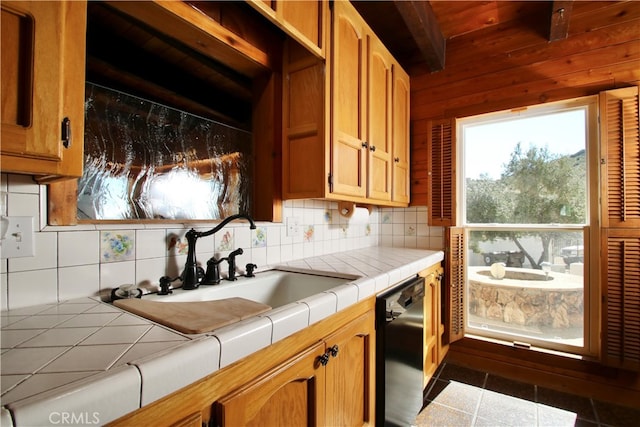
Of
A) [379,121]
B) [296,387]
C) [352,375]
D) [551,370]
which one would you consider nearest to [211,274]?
[296,387]

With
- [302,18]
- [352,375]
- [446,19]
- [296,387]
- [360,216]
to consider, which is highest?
[446,19]

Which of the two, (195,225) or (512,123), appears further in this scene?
(512,123)

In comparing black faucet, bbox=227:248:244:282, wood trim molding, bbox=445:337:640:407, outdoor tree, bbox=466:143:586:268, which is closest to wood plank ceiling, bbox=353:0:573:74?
outdoor tree, bbox=466:143:586:268

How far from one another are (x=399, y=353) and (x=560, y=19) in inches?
85.8

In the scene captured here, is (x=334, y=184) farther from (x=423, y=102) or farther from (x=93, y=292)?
(x=423, y=102)

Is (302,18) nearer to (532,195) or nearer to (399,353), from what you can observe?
(399,353)

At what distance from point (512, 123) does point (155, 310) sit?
8.26 ft

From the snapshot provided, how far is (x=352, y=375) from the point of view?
3.35 ft

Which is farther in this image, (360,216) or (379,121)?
(360,216)

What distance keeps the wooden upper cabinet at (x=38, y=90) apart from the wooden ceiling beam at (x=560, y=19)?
2322 millimetres

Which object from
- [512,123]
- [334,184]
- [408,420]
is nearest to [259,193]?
[334,184]

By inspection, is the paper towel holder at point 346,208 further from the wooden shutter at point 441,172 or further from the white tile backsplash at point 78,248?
the white tile backsplash at point 78,248

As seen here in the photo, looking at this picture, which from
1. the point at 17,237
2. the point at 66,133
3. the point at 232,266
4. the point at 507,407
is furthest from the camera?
the point at 507,407

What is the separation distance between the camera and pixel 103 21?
39.2 inches
